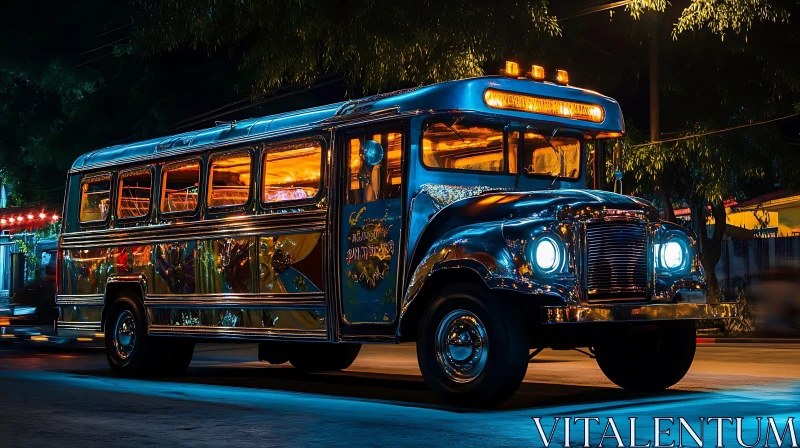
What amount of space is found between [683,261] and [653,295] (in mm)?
504

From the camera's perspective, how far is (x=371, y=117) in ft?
40.1

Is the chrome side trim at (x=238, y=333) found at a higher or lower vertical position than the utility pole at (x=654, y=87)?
lower

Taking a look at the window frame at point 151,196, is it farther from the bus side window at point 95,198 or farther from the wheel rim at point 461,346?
the wheel rim at point 461,346

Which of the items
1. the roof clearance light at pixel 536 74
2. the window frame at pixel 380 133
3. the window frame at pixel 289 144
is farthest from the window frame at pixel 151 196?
the roof clearance light at pixel 536 74

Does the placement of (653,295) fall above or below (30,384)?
above

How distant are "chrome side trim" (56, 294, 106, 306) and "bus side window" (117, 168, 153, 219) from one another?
3.54 feet

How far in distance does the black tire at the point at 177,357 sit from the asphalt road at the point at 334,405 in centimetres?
29

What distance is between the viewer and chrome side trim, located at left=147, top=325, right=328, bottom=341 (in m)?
12.8

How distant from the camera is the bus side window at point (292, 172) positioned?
12.9 m

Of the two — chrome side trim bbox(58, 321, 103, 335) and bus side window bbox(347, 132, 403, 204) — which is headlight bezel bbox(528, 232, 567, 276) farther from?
chrome side trim bbox(58, 321, 103, 335)

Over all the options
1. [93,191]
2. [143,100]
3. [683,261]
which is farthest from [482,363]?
[143,100]

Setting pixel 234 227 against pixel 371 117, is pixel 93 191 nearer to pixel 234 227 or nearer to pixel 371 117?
pixel 234 227

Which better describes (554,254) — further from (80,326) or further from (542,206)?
(80,326)

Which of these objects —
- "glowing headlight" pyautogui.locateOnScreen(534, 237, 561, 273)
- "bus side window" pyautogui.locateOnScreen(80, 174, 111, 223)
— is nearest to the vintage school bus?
"glowing headlight" pyautogui.locateOnScreen(534, 237, 561, 273)
